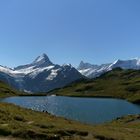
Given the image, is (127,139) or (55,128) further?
(127,139)

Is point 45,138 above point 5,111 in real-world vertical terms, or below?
below

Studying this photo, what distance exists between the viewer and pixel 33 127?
3506cm

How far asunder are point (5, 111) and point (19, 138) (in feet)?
31.0

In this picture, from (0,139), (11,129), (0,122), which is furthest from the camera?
(0,122)

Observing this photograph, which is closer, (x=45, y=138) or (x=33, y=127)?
(x=45, y=138)

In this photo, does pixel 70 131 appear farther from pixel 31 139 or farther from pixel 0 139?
A: pixel 0 139

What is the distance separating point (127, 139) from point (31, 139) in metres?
13.1

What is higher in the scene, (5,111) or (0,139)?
(5,111)

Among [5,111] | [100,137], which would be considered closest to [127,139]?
[100,137]

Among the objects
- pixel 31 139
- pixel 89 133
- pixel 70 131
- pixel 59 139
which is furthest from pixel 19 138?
pixel 89 133

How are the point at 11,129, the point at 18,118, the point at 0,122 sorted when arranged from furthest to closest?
the point at 18,118, the point at 0,122, the point at 11,129

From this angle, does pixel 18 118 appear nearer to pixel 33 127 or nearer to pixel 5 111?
pixel 5 111

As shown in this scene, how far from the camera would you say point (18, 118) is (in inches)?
1547

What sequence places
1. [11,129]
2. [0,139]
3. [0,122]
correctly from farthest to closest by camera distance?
1. [0,122]
2. [11,129]
3. [0,139]
